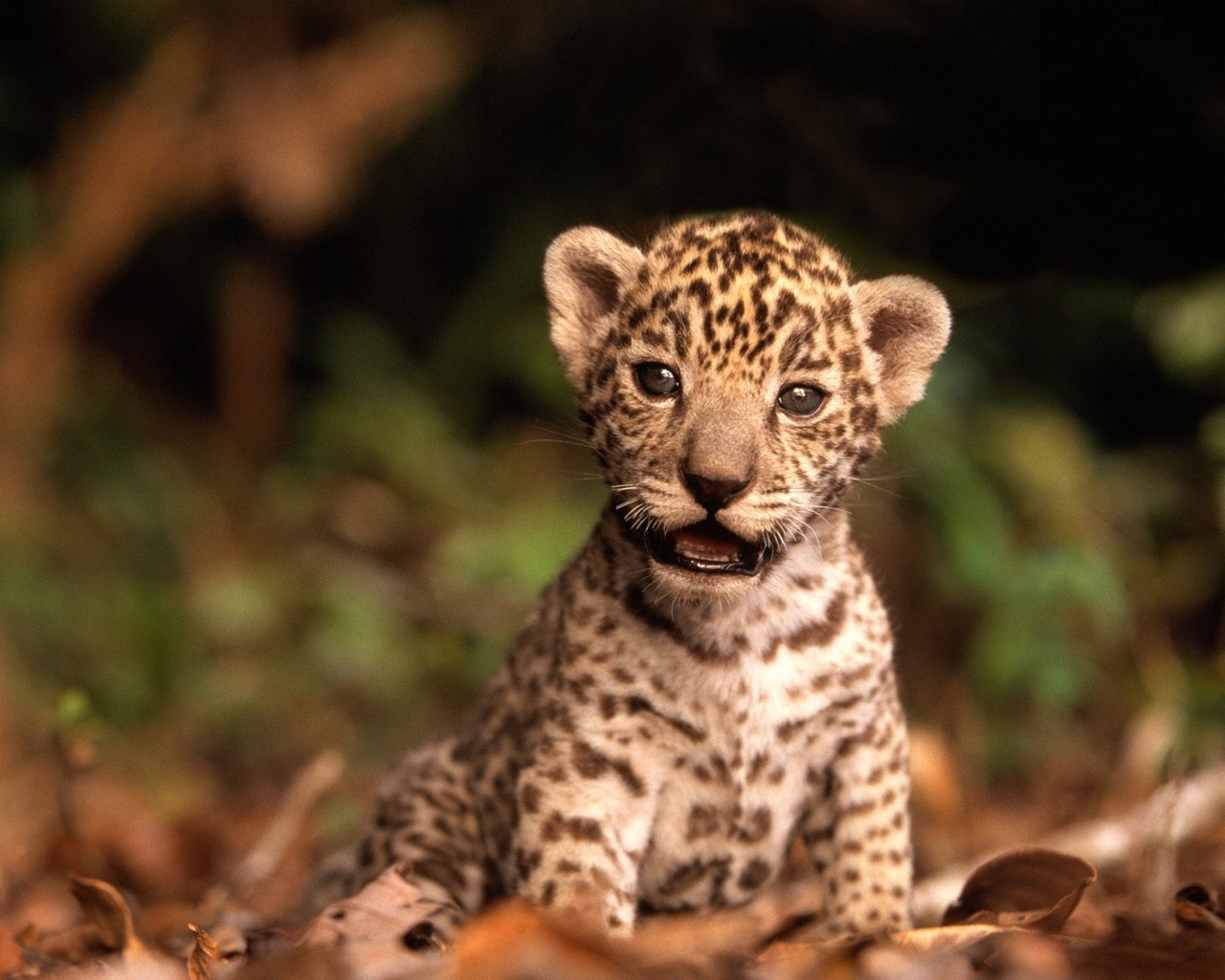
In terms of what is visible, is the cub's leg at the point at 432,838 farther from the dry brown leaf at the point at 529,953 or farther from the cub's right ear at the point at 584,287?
the cub's right ear at the point at 584,287

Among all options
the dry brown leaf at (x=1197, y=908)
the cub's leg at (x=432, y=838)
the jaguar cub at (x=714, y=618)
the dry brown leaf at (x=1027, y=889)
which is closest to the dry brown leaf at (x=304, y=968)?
the jaguar cub at (x=714, y=618)

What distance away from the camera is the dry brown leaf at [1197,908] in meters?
4.96

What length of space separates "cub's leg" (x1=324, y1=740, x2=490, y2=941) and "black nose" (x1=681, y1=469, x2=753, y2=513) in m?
1.81

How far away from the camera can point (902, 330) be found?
609 cm

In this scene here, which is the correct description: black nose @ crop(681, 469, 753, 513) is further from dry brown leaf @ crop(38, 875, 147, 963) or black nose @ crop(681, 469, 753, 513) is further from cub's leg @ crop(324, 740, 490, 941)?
dry brown leaf @ crop(38, 875, 147, 963)

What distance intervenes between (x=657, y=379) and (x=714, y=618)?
3.11 ft

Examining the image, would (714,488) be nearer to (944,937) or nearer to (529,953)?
(944,937)

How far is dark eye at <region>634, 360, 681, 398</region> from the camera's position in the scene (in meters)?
5.68

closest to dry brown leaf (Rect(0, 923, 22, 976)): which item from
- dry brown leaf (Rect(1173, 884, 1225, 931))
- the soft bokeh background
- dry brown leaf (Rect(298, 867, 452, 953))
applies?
dry brown leaf (Rect(298, 867, 452, 953))

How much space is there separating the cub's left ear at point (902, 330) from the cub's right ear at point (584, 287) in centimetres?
96

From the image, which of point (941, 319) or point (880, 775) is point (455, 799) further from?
point (941, 319)

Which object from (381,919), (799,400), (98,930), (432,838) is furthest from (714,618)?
(98,930)

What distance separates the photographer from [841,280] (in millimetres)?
5992

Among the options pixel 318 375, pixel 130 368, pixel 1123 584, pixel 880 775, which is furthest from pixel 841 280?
pixel 130 368
